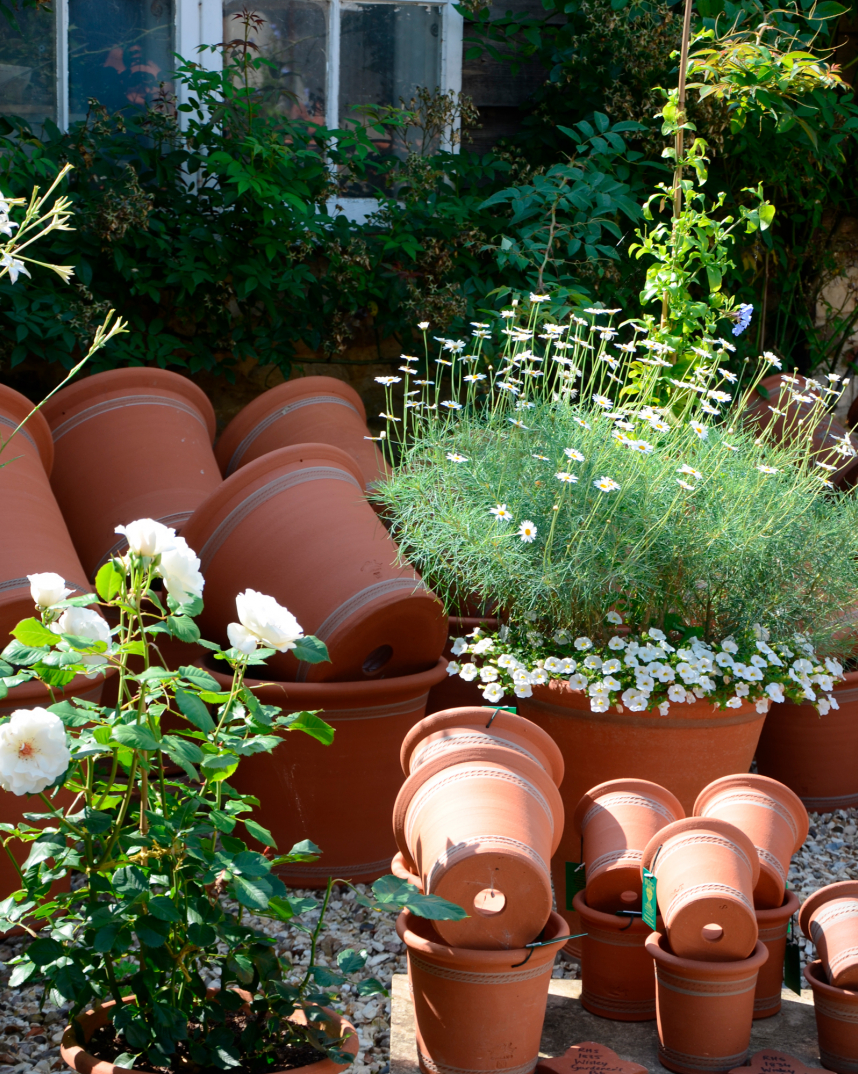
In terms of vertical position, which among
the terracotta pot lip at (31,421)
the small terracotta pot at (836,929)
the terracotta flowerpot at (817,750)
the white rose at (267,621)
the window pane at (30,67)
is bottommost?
the terracotta flowerpot at (817,750)

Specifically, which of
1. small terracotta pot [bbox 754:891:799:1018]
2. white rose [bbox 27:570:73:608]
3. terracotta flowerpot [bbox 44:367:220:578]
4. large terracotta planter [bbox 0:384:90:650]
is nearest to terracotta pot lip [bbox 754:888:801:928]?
small terracotta pot [bbox 754:891:799:1018]

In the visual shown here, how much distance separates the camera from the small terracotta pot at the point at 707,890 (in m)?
1.36

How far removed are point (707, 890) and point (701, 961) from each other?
0.11 m

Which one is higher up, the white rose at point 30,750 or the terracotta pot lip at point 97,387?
the white rose at point 30,750

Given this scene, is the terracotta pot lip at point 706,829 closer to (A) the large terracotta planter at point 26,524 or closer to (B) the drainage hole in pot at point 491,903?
(B) the drainage hole in pot at point 491,903

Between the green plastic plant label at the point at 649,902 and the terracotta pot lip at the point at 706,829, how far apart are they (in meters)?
0.04

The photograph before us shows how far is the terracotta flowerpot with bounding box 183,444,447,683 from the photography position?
6.66ft

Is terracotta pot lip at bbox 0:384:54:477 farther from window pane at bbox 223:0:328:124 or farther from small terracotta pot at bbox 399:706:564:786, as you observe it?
window pane at bbox 223:0:328:124

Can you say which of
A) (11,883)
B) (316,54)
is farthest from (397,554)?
(316,54)

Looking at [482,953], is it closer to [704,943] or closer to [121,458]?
[704,943]

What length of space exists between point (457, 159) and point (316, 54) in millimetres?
577

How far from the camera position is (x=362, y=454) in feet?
9.03

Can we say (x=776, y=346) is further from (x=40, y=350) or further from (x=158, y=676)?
(x=158, y=676)

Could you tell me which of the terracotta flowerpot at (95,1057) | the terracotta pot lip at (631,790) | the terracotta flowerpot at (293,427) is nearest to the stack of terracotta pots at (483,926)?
the terracotta flowerpot at (95,1057)
